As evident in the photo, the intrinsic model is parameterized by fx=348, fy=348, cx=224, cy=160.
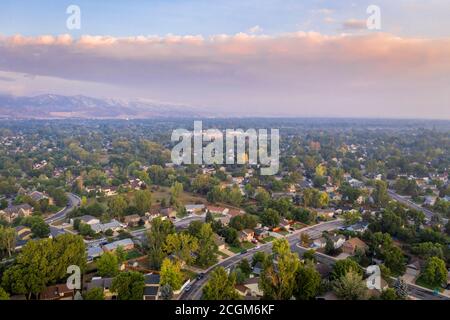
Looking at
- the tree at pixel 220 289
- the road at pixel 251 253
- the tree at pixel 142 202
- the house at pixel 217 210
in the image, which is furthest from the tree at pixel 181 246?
the house at pixel 217 210

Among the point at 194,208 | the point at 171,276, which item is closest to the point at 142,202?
the point at 194,208

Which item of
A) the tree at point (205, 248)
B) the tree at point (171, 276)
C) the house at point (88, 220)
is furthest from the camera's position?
the house at point (88, 220)

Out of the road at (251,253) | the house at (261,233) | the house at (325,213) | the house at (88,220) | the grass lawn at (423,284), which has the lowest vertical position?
the grass lawn at (423,284)

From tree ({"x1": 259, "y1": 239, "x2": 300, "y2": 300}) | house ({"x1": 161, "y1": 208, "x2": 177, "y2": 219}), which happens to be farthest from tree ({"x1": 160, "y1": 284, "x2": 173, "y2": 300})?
house ({"x1": 161, "y1": 208, "x2": 177, "y2": 219})

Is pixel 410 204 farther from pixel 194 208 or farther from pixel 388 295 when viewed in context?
pixel 388 295

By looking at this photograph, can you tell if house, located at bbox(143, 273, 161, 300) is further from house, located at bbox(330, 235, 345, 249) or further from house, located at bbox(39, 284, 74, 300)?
house, located at bbox(330, 235, 345, 249)

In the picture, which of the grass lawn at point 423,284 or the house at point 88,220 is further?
the house at point 88,220

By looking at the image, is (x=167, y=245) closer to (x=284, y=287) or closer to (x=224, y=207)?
(x=284, y=287)

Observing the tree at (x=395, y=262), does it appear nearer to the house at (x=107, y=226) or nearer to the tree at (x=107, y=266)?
the tree at (x=107, y=266)
